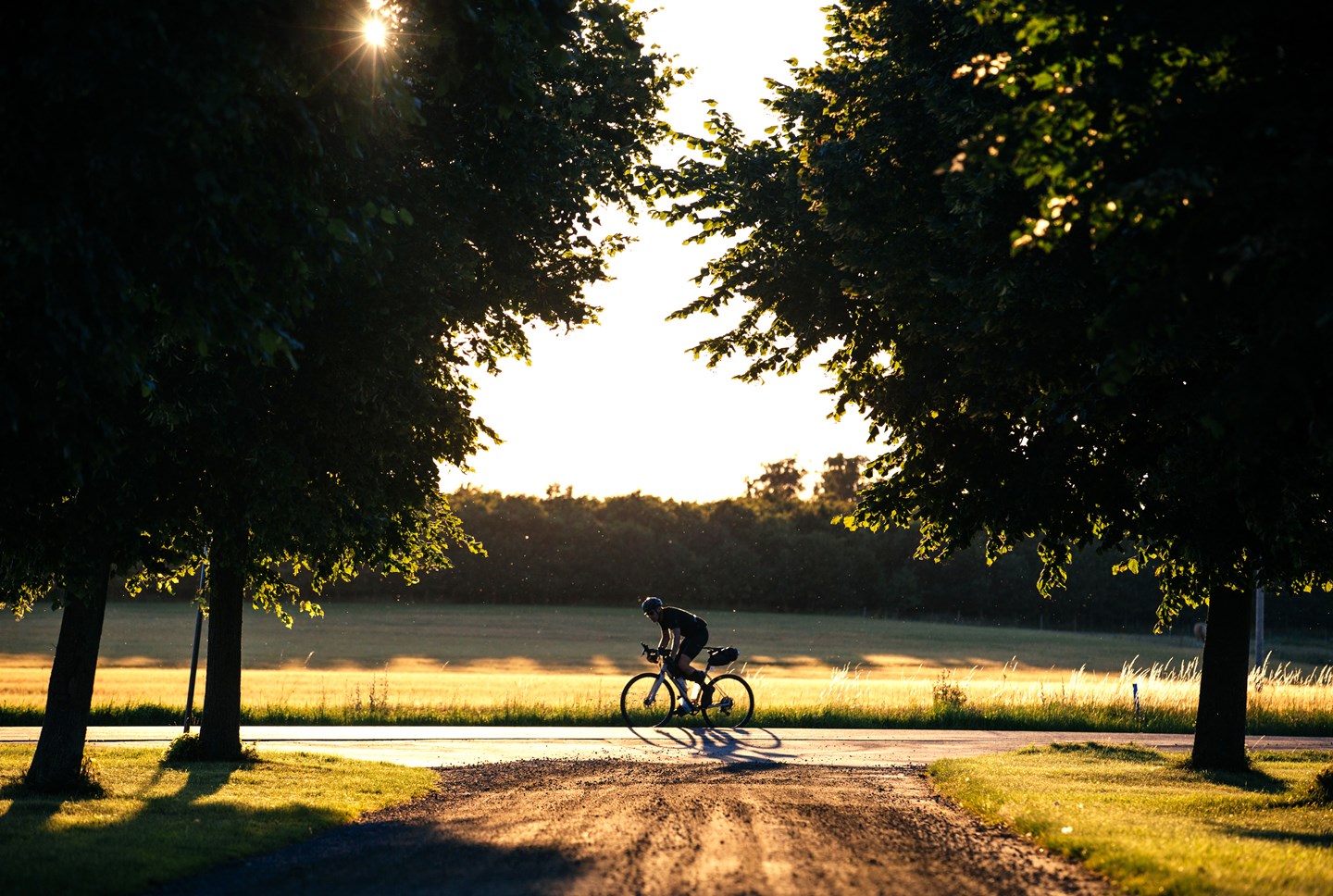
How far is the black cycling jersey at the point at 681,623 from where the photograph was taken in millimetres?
19531

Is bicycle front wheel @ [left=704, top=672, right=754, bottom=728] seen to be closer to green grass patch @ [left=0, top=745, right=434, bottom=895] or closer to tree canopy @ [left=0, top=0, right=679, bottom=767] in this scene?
tree canopy @ [left=0, top=0, right=679, bottom=767]

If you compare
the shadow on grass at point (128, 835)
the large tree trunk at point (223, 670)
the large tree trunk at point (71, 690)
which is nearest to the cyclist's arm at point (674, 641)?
the large tree trunk at point (223, 670)

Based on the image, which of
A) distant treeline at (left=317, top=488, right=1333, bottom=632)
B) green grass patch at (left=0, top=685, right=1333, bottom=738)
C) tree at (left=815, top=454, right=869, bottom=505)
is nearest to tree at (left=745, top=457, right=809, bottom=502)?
tree at (left=815, top=454, right=869, bottom=505)

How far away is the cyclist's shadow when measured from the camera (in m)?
16.3

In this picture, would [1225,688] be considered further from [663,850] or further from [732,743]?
[663,850]

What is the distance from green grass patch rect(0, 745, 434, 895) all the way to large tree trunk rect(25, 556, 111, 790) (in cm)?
31

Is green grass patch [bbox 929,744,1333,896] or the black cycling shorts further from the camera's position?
the black cycling shorts

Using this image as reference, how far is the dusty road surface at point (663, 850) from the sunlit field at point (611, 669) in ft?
41.2

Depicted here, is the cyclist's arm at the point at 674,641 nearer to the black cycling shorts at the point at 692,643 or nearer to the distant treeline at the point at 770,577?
the black cycling shorts at the point at 692,643

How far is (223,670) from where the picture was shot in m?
15.2

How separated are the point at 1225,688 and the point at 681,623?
26.9 feet

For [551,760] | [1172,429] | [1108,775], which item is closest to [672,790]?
[551,760]

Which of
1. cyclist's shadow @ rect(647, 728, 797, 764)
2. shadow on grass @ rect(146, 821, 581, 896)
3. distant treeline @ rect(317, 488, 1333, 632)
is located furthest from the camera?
distant treeline @ rect(317, 488, 1333, 632)

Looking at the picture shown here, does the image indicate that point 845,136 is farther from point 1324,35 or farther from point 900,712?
point 900,712
